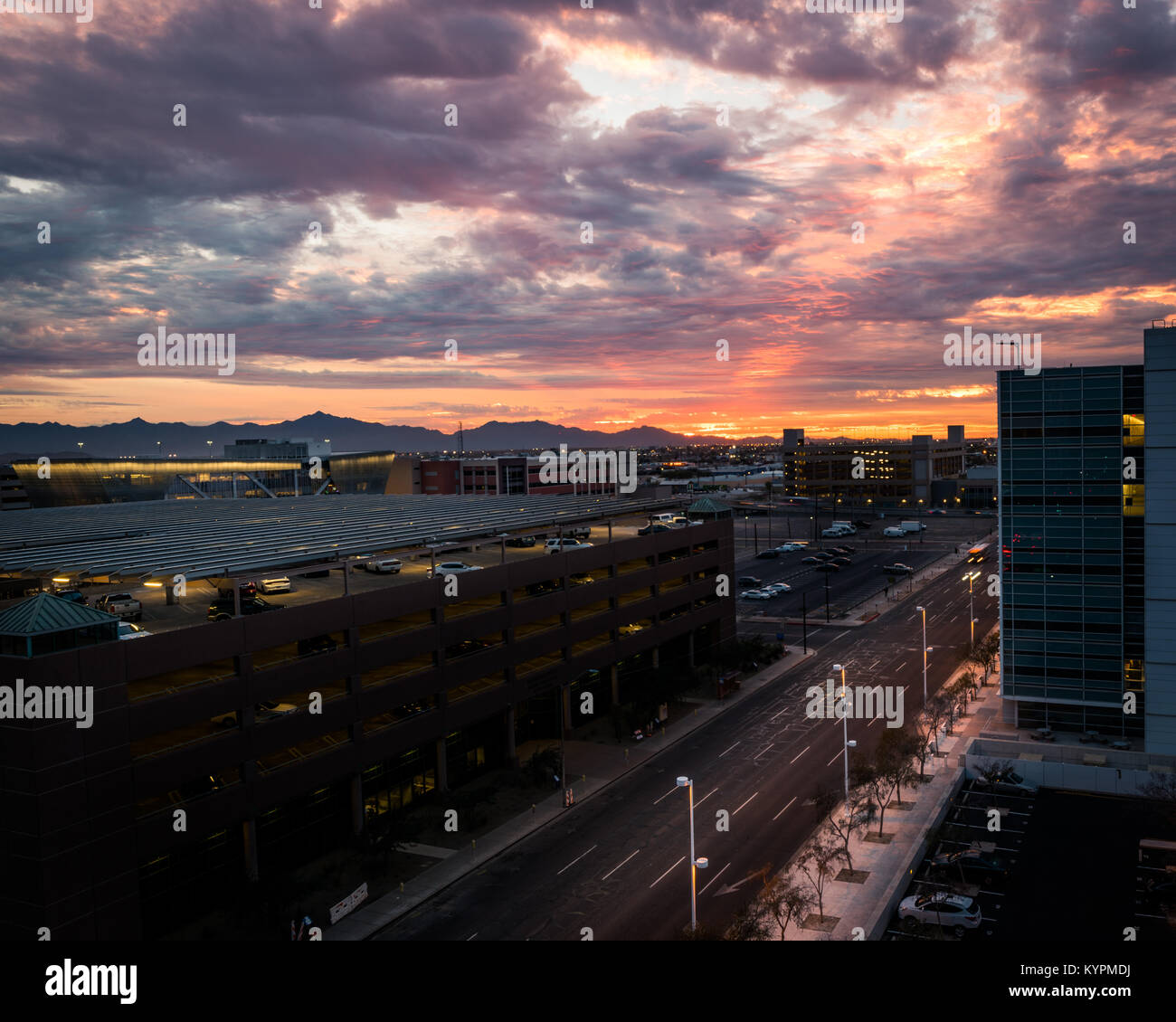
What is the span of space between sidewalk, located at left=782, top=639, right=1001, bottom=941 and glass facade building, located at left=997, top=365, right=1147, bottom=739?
7.11m

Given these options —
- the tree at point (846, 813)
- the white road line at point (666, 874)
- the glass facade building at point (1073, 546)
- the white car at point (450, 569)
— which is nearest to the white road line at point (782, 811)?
the tree at point (846, 813)

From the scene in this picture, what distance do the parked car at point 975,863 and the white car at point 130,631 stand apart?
3218 centimetres

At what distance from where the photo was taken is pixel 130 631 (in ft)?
107

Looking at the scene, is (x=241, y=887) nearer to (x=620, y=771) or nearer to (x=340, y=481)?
(x=620, y=771)

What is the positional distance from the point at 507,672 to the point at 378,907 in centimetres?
1714

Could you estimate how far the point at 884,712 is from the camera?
5731 centimetres

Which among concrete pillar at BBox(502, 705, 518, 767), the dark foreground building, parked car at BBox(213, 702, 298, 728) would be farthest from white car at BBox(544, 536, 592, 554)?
parked car at BBox(213, 702, 298, 728)

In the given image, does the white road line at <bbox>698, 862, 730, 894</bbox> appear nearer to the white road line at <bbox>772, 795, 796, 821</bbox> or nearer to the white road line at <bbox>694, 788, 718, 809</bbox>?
the white road line at <bbox>772, 795, 796, 821</bbox>

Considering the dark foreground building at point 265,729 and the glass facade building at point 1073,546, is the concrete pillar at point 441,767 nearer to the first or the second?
the dark foreground building at point 265,729

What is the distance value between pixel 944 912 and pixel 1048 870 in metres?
7.15

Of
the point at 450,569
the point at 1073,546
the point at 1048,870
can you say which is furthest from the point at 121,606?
the point at 1073,546

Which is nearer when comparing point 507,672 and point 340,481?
point 507,672

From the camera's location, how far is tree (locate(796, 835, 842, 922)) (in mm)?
32281
